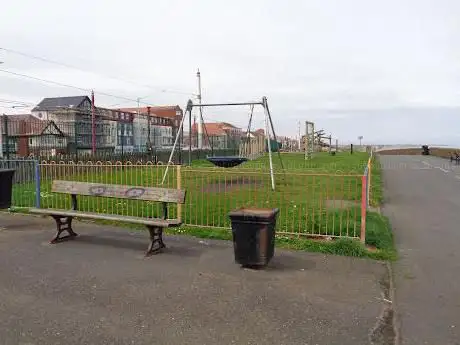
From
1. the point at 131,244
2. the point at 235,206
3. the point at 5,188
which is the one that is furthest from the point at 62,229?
the point at 235,206

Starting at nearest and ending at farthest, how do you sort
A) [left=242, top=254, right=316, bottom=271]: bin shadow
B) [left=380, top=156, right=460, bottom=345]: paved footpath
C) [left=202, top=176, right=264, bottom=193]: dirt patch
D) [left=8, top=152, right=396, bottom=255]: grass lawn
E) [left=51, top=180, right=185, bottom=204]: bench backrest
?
[left=380, top=156, right=460, bottom=345]: paved footpath < [left=242, top=254, right=316, bottom=271]: bin shadow < [left=51, top=180, right=185, bottom=204]: bench backrest < [left=8, top=152, right=396, bottom=255]: grass lawn < [left=202, top=176, right=264, bottom=193]: dirt patch

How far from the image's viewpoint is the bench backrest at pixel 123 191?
6.29 metres

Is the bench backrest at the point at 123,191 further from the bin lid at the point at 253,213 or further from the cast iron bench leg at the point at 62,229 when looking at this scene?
the bin lid at the point at 253,213

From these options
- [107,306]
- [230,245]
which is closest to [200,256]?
[230,245]

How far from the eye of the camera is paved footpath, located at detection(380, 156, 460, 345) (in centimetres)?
385

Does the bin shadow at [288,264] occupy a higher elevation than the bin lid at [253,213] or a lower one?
lower

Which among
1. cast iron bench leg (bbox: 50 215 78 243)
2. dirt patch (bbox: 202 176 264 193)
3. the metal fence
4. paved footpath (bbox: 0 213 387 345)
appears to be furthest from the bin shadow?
dirt patch (bbox: 202 176 264 193)

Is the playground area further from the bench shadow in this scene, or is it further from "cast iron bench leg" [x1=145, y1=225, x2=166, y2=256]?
"cast iron bench leg" [x1=145, y1=225, x2=166, y2=256]

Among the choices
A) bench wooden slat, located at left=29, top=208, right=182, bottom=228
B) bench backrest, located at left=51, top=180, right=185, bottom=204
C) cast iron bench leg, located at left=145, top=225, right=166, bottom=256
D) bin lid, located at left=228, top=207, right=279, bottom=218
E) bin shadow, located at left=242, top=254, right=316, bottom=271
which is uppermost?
bench backrest, located at left=51, top=180, right=185, bottom=204

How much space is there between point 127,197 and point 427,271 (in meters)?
4.39

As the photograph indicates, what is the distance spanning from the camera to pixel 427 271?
5465 mm

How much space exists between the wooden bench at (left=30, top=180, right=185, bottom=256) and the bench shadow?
18 cm

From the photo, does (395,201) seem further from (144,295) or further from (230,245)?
(144,295)

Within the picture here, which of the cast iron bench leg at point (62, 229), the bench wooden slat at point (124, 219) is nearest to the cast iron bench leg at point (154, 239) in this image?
the bench wooden slat at point (124, 219)
